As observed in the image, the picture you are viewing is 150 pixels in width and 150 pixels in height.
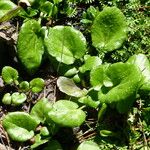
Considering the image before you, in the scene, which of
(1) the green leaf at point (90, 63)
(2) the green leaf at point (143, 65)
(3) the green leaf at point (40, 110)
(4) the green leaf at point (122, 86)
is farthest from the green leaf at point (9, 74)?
(2) the green leaf at point (143, 65)

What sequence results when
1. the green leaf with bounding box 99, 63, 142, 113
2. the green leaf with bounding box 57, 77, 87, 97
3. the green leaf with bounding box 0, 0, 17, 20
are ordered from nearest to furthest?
the green leaf with bounding box 99, 63, 142, 113
the green leaf with bounding box 57, 77, 87, 97
the green leaf with bounding box 0, 0, 17, 20

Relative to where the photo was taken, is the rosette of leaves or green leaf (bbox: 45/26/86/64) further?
green leaf (bbox: 45/26/86/64)

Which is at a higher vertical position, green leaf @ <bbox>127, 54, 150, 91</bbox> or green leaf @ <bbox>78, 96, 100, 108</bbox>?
green leaf @ <bbox>127, 54, 150, 91</bbox>

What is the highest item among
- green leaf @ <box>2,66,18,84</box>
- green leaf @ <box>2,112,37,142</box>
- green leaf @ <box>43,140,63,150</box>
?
green leaf @ <box>2,66,18,84</box>

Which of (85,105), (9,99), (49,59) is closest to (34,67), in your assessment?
(49,59)

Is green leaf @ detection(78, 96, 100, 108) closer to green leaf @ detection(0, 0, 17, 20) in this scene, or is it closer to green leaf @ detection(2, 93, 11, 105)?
green leaf @ detection(2, 93, 11, 105)

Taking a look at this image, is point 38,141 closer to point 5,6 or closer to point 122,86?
point 122,86

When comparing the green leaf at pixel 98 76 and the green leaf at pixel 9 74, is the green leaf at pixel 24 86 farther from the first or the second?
the green leaf at pixel 98 76

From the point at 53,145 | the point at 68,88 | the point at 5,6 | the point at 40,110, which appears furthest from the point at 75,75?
the point at 5,6

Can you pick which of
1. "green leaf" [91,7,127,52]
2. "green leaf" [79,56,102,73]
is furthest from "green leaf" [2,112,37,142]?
"green leaf" [91,7,127,52]
